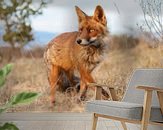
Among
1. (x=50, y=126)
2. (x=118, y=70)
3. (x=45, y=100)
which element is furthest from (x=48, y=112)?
(x=118, y=70)

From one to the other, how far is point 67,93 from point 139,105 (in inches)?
85.4

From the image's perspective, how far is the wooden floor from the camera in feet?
14.9

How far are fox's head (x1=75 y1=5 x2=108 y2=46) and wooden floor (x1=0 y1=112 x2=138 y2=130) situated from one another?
93cm

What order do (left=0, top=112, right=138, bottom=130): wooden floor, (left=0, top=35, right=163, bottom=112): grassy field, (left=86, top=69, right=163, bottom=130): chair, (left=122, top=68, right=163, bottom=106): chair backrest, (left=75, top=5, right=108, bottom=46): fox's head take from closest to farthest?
1. (left=86, top=69, right=163, bottom=130): chair
2. (left=122, top=68, right=163, bottom=106): chair backrest
3. (left=0, top=112, right=138, bottom=130): wooden floor
4. (left=75, top=5, right=108, bottom=46): fox's head
5. (left=0, top=35, right=163, bottom=112): grassy field

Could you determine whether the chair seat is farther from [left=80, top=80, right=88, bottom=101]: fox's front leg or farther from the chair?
[left=80, top=80, right=88, bottom=101]: fox's front leg

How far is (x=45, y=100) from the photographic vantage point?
5234mm

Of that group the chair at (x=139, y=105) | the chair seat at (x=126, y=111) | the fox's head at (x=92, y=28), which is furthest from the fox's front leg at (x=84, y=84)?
the chair seat at (x=126, y=111)

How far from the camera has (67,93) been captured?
5219 millimetres

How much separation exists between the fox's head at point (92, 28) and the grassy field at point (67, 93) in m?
0.21

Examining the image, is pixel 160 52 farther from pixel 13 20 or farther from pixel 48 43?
pixel 13 20

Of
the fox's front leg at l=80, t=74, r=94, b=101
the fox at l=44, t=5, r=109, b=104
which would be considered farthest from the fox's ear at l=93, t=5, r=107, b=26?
the fox's front leg at l=80, t=74, r=94, b=101

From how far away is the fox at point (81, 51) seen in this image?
5.12 m

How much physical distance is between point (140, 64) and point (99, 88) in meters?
1.60

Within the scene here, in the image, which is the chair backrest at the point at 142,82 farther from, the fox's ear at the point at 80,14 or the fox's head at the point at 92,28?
the fox's ear at the point at 80,14
